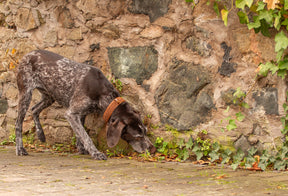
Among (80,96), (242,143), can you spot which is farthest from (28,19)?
(242,143)

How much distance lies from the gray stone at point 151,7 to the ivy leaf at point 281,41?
138cm

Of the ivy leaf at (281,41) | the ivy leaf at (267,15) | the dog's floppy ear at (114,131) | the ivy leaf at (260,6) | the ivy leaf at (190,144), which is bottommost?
the ivy leaf at (190,144)

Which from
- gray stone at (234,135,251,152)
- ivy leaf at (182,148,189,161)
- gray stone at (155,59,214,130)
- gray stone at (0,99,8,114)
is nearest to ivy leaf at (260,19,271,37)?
gray stone at (155,59,214,130)

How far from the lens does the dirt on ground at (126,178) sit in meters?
2.74

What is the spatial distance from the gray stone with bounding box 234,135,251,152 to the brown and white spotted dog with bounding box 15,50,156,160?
3.08 ft

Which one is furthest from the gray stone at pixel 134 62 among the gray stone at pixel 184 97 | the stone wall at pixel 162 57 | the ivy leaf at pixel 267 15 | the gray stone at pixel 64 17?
→ the ivy leaf at pixel 267 15

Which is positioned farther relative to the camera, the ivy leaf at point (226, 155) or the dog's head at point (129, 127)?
the dog's head at point (129, 127)

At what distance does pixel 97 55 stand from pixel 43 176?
2230 mm

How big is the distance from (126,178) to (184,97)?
1517mm

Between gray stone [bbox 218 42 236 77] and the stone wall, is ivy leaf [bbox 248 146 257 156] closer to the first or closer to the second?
the stone wall

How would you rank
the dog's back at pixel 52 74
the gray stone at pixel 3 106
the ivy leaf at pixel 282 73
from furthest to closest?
the gray stone at pixel 3 106 < the dog's back at pixel 52 74 < the ivy leaf at pixel 282 73

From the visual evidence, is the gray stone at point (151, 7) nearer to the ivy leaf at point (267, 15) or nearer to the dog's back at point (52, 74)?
the dog's back at point (52, 74)

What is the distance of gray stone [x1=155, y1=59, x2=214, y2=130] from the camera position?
14.3ft

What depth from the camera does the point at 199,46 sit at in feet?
14.3
